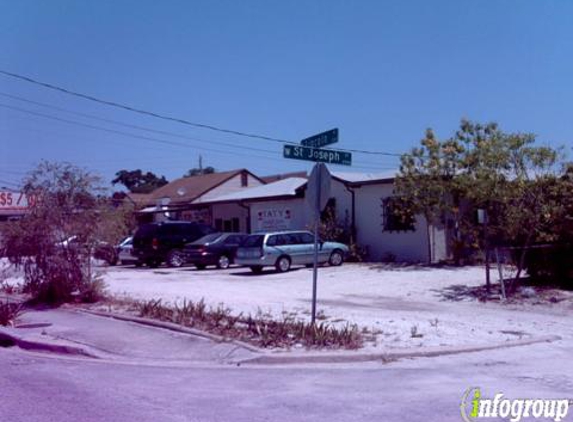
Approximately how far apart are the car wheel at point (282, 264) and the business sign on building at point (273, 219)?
7.65m

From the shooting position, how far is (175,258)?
29.4 metres

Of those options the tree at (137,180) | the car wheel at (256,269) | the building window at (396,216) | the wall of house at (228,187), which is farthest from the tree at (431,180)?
the tree at (137,180)

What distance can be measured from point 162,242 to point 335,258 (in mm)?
7768

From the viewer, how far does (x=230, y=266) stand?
28.7 meters

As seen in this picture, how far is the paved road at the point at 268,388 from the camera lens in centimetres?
655

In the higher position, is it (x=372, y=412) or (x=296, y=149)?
(x=296, y=149)

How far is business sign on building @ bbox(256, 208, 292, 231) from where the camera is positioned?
32.5m

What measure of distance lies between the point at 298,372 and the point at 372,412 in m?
2.17

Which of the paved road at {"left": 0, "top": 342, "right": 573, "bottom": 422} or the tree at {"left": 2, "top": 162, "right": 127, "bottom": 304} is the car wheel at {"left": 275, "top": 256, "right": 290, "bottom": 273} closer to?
the tree at {"left": 2, "top": 162, "right": 127, "bottom": 304}

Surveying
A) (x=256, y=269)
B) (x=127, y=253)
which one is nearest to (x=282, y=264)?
(x=256, y=269)

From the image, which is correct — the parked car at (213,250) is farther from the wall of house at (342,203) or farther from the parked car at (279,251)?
the wall of house at (342,203)

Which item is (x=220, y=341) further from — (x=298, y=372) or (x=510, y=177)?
(x=510, y=177)

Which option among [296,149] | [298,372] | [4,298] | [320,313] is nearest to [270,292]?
[320,313]

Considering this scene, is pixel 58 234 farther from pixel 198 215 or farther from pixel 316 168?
pixel 198 215
